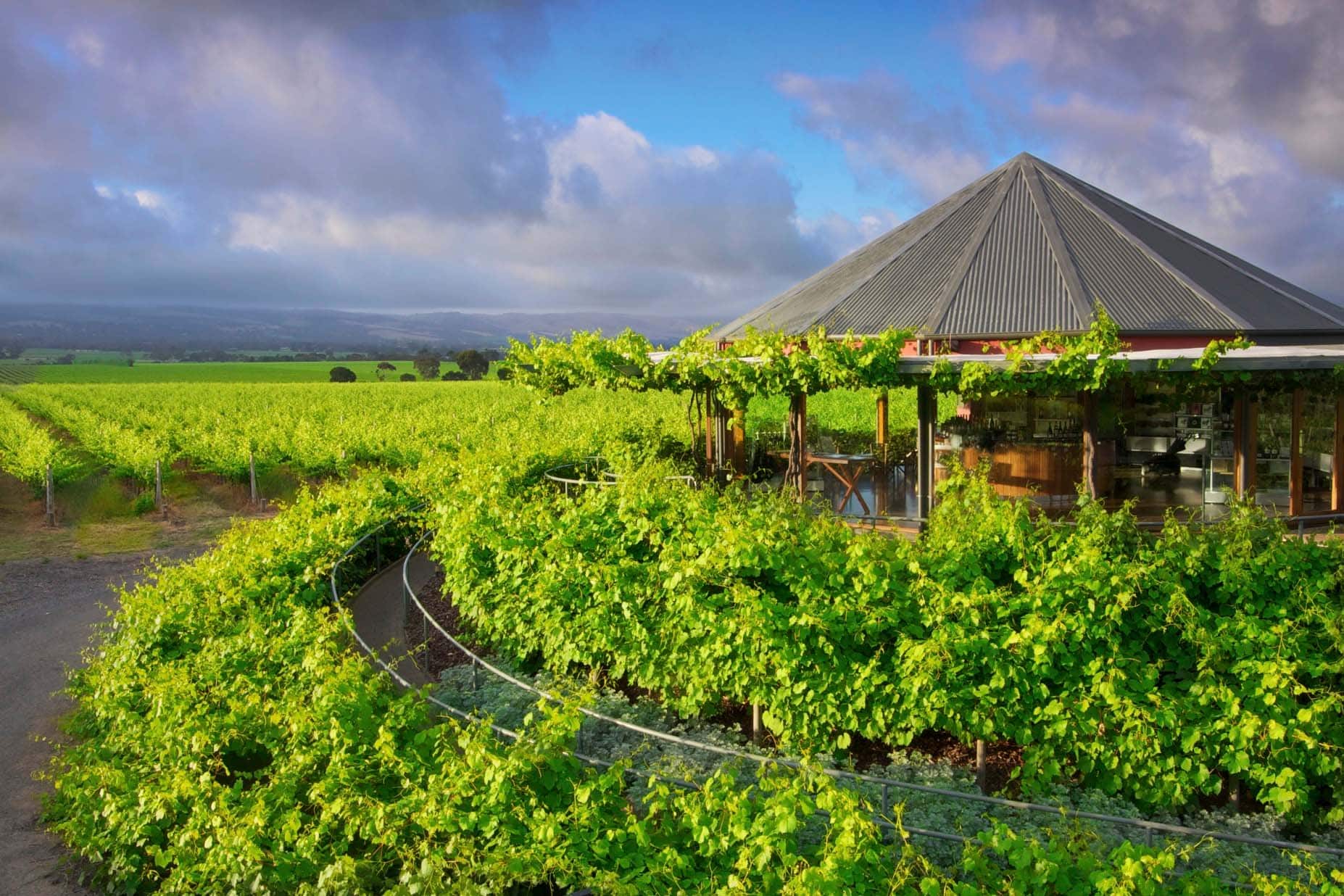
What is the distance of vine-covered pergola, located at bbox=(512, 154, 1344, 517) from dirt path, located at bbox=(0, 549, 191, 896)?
26.1 feet

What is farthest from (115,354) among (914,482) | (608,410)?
(914,482)

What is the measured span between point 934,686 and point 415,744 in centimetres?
399

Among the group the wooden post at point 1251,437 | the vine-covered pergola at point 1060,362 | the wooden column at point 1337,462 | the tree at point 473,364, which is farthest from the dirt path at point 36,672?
the tree at point 473,364

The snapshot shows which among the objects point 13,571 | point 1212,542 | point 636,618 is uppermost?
point 1212,542

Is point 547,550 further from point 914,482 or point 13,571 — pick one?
point 13,571

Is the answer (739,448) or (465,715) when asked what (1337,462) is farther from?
(465,715)

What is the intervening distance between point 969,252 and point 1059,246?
1.43 meters

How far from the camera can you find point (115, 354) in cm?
19438

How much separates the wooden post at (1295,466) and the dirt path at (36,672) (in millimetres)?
14226

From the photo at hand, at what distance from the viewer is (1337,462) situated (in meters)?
12.4

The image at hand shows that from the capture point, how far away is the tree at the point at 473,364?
10707cm

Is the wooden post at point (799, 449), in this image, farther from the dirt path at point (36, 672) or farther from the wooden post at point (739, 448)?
the dirt path at point (36, 672)

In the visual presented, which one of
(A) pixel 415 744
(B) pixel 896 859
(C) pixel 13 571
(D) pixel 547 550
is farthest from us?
(C) pixel 13 571

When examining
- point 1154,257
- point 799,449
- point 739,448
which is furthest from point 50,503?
point 1154,257
